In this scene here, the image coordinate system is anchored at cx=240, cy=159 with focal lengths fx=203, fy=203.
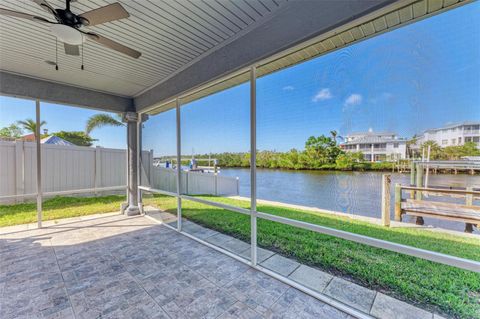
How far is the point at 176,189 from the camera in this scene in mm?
3969

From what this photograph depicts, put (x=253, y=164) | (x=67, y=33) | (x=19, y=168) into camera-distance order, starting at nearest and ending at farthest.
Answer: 1. (x=67, y=33)
2. (x=253, y=164)
3. (x=19, y=168)

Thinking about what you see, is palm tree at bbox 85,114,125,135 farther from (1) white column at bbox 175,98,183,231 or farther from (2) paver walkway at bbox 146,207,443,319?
(2) paver walkway at bbox 146,207,443,319

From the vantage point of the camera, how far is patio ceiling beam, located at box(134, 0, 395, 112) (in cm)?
162

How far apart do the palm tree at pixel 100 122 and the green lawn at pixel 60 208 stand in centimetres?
184

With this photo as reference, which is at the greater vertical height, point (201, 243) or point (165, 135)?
point (165, 135)

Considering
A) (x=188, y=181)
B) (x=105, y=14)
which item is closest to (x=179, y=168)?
(x=188, y=181)

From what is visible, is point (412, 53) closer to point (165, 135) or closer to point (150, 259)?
point (150, 259)

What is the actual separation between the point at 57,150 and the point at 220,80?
5067mm

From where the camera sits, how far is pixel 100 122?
17.1 feet

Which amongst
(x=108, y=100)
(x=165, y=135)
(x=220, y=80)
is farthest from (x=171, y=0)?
(x=108, y=100)

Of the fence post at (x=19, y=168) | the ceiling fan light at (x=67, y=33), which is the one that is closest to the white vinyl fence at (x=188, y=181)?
Result: the ceiling fan light at (x=67, y=33)

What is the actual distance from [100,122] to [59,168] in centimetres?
158

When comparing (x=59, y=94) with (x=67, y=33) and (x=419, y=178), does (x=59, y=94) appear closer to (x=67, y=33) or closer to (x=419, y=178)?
(x=67, y=33)

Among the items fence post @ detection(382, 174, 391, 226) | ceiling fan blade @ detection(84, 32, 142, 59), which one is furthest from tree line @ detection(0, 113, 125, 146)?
fence post @ detection(382, 174, 391, 226)
